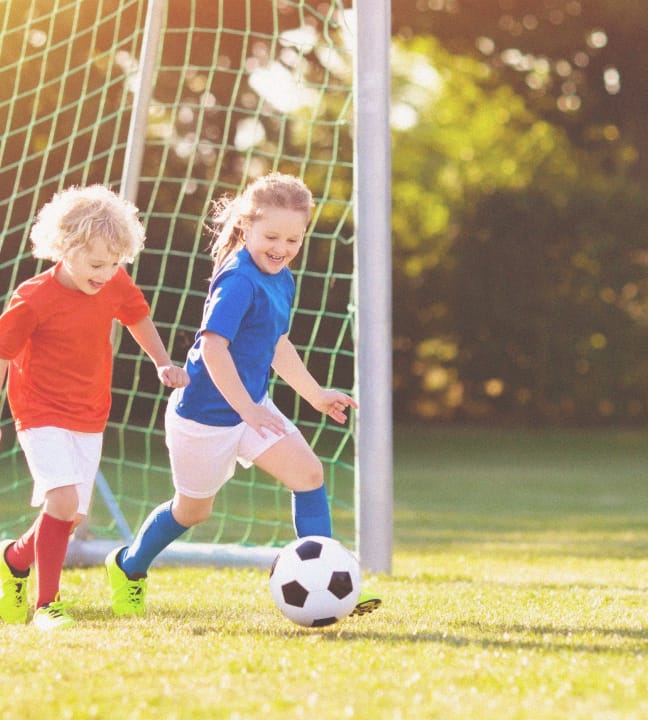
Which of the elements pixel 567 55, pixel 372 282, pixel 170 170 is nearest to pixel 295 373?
pixel 372 282

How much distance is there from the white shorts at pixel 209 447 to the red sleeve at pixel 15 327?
19.4 inches

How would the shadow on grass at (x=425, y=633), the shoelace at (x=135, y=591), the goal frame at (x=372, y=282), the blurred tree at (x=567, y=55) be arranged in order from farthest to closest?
the blurred tree at (x=567, y=55) → the goal frame at (x=372, y=282) → the shoelace at (x=135, y=591) → the shadow on grass at (x=425, y=633)

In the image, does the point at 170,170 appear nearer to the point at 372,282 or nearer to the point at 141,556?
the point at 372,282

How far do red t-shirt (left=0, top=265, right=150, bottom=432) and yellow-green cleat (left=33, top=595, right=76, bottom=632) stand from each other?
53 centimetres

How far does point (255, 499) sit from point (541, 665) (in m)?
7.06

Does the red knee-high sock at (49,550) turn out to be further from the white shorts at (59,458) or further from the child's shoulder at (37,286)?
the child's shoulder at (37,286)

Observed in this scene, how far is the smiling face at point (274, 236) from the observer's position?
388 centimetres

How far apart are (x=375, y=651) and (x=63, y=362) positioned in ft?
4.39

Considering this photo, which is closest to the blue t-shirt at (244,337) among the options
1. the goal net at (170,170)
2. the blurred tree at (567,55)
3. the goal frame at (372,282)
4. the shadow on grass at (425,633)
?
the shadow on grass at (425,633)

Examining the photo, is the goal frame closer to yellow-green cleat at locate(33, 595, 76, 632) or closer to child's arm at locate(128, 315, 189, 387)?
child's arm at locate(128, 315, 189, 387)

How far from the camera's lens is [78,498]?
12.9 ft

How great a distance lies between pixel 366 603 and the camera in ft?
12.6

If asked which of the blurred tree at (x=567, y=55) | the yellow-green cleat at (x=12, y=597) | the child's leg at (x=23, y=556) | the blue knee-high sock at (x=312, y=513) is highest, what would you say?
the blurred tree at (x=567, y=55)

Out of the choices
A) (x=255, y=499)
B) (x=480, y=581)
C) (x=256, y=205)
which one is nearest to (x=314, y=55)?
(x=255, y=499)
